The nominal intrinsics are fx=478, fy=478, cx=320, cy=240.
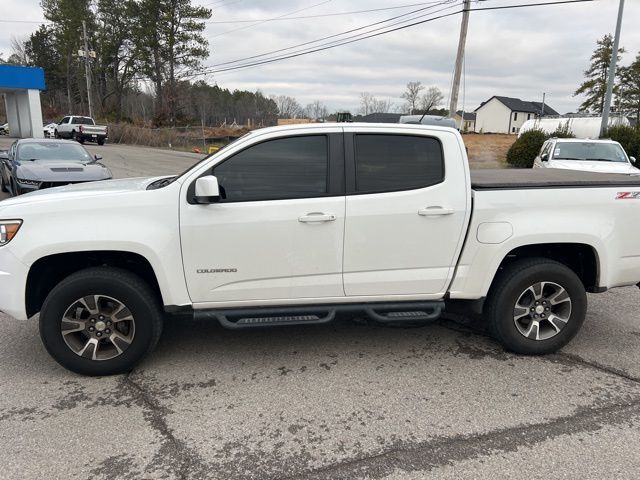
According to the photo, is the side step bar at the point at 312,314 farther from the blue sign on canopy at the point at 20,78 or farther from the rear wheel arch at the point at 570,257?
the blue sign on canopy at the point at 20,78

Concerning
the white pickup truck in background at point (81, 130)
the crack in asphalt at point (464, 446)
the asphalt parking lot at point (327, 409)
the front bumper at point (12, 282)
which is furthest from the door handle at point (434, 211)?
the white pickup truck in background at point (81, 130)

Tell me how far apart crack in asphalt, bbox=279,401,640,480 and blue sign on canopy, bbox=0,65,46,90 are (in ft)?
122

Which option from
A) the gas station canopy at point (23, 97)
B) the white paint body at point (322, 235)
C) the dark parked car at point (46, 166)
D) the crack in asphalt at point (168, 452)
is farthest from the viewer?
the gas station canopy at point (23, 97)

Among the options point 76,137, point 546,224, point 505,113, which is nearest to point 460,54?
point 546,224

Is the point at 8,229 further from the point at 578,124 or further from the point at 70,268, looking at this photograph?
the point at 578,124

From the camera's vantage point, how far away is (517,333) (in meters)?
3.99

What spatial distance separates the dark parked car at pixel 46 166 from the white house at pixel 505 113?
91.3 meters

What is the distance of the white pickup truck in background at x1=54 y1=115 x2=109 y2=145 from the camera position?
1320 inches

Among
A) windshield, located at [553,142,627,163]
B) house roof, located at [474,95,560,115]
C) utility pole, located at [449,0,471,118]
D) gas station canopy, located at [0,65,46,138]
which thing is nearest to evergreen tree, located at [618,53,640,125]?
utility pole, located at [449,0,471,118]

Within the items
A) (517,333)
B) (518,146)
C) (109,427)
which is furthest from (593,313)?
(518,146)

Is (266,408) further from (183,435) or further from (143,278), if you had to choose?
(143,278)

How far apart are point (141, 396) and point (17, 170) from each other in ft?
26.5

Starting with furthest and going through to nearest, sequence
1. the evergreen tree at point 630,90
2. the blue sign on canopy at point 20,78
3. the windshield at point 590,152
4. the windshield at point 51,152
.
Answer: the evergreen tree at point 630,90 → the blue sign on canopy at point 20,78 → the windshield at point 590,152 → the windshield at point 51,152

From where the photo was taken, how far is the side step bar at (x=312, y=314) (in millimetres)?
3641
